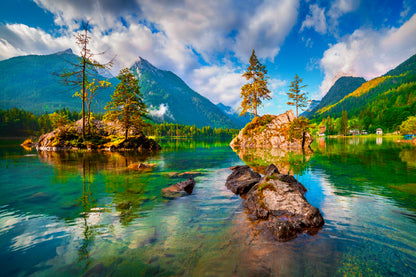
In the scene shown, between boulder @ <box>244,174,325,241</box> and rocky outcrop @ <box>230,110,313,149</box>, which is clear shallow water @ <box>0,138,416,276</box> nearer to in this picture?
boulder @ <box>244,174,325,241</box>

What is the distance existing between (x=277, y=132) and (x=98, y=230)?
158 ft

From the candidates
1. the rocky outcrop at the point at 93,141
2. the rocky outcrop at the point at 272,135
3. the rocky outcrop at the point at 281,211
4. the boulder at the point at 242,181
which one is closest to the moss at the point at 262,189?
the rocky outcrop at the point at 281,211

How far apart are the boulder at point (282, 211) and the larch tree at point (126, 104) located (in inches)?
1411

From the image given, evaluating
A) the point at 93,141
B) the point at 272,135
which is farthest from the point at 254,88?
the point at 93,141

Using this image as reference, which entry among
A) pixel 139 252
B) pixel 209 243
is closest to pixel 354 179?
pixel 209 243

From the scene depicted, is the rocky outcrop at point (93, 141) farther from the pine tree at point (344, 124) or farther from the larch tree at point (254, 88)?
the pine tree at point (344, 124)

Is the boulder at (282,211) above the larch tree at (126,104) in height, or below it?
below

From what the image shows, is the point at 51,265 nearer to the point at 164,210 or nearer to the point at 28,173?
the point at 164,210

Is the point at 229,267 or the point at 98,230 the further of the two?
the point at 98,230

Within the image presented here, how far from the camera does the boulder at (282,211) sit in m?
6.42

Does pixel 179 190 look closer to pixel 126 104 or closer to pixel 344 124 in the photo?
pixel 126 104

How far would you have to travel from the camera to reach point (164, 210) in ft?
28.4

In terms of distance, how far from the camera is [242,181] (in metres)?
12.6

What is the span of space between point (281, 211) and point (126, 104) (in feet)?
125
